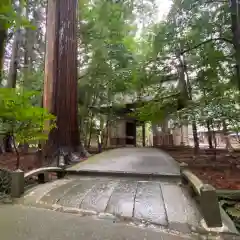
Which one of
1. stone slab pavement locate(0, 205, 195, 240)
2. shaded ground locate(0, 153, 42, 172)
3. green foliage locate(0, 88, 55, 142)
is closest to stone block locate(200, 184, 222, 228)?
stone slab pavement locate(0, 205, 195, 240)

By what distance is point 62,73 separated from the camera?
6418mm

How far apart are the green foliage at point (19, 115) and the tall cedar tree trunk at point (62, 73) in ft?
5.20

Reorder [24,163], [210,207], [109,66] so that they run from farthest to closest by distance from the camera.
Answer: [109,66] → [24,163] → [210,207]

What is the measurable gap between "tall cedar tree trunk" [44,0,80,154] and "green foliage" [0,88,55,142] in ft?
5.20

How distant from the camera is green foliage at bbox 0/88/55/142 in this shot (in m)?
3.69

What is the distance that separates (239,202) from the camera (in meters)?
3.65

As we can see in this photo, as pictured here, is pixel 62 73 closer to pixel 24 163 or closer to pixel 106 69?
pixel 24 163

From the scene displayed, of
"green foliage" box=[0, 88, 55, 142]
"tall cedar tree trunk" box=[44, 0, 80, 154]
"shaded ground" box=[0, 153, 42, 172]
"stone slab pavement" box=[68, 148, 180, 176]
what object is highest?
"tall cedar tree trunk" box=[44, 0, 80, 154]

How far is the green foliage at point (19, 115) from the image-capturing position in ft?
12.1

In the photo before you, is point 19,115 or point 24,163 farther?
point 24,163

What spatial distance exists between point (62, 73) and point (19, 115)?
2.95 meters

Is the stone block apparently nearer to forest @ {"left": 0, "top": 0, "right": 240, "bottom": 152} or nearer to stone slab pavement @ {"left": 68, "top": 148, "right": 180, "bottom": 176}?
stone slab pavement @ {"left": 68, "top": 148, "right": 180, "bottom": 176}

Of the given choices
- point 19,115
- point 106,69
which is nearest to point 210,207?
point 19,115

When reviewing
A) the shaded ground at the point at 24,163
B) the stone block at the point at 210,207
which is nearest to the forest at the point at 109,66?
the shaded ground at the point at 24,163
